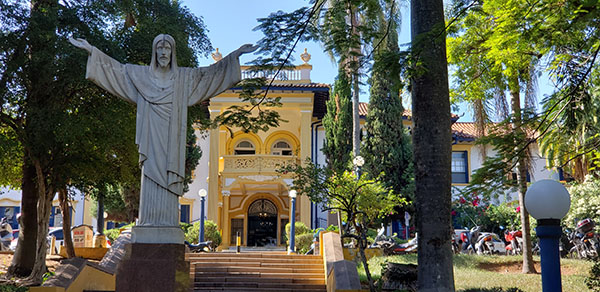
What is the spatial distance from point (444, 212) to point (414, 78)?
164cm

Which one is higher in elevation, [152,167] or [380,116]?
[380,116]

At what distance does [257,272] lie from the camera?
564 inches

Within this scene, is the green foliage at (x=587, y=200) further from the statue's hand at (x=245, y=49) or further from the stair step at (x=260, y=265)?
the statue's hand at (x=245, y=49)

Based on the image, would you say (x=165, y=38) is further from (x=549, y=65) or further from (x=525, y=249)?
(x=525, y=249)

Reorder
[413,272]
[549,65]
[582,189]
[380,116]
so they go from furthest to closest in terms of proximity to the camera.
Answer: [380,116]
[582,189]
[413,272]
[549,65]

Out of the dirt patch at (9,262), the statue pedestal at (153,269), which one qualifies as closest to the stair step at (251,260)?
the dirt patch at (9,262)

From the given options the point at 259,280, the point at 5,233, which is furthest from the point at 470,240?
the point at 5,233

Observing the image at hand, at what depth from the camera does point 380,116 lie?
2648 centimetres

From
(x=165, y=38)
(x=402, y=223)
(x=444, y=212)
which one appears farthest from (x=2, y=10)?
(x=402, y=223)

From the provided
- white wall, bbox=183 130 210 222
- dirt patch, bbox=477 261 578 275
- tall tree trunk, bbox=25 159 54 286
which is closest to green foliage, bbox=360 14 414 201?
white wall, bbox=183 130 210 222

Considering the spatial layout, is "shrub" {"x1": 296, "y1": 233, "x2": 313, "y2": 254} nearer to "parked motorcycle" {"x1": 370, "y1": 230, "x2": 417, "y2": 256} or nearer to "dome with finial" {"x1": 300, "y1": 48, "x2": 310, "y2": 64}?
"parked motorcycle" {"x1": 370, "y1": 230, "x2": 417, "y2": 256}

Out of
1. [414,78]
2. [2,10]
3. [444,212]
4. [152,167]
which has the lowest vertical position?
[444,212]

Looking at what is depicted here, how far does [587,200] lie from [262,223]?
16.5 m

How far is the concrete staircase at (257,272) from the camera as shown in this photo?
1324 cm
